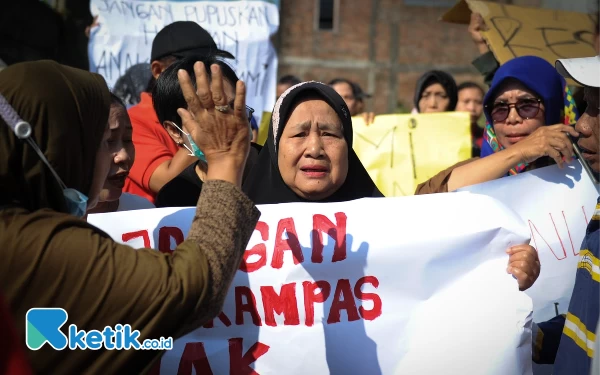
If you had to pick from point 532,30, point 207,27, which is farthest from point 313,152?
point 207,27

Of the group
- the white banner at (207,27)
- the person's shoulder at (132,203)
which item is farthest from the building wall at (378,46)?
the person's shoulder at (132,203)

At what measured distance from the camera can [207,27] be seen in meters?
6.44

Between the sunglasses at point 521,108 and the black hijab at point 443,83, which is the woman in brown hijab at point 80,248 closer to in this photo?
the sunglasses at point 521,108

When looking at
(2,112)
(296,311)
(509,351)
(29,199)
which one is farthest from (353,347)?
(2,112)

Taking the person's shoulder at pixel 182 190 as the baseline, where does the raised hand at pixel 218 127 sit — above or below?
above

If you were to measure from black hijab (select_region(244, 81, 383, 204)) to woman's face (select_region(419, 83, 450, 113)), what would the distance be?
9.75 ft

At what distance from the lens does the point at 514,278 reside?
7.89 feet

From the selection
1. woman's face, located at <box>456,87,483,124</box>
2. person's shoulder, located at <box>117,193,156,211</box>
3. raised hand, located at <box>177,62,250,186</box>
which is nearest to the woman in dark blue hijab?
person's shoulder, located at <box>117,193,156,211</box>

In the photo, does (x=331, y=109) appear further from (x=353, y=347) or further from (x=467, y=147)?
(x=467, y=147)

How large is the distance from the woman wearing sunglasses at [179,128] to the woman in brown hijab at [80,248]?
4.13ft

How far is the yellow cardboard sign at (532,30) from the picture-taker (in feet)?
16.9

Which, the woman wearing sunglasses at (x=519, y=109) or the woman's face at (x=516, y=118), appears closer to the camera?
the woman wearing sunglasses at (x=519, y=109)

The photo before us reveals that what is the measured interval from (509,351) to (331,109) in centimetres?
111

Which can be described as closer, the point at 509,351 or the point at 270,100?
the point at 509,351
